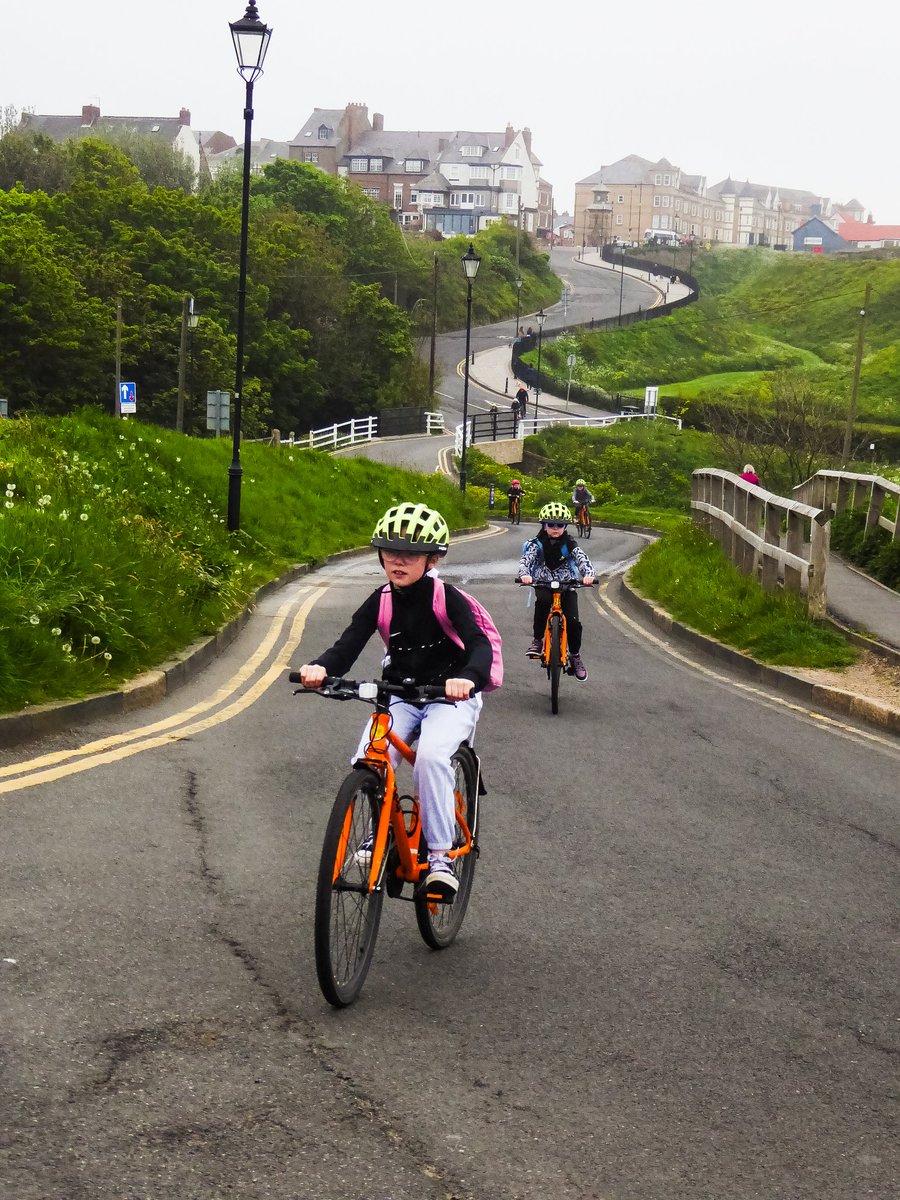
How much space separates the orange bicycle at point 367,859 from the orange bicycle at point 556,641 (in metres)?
5.92

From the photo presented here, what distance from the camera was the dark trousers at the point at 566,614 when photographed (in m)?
12.6

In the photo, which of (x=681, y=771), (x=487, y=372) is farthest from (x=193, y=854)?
(x=487, y=372)

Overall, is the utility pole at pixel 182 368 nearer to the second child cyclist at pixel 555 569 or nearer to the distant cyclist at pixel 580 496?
the distant cyclist at pixel 580 496

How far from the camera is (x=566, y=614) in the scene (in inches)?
500

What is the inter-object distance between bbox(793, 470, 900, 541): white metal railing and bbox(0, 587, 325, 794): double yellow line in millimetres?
9713

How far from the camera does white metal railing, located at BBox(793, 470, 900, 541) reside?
21.2 m

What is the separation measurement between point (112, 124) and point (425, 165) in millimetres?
40955

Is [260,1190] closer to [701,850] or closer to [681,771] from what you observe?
[701,850]

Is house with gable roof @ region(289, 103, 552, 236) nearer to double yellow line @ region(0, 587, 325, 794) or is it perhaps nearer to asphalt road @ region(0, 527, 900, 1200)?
double yellow line @ region(0, 587, 325, 794)

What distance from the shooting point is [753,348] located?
454 ft

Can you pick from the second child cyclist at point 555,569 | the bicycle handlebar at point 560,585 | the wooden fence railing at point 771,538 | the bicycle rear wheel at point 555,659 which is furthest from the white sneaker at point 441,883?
the wooden fence railing at point 771,538

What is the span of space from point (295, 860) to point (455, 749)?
65.5 inches

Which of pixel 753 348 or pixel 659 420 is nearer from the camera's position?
pixel 659 420

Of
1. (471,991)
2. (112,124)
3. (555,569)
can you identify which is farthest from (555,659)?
(112,124)
